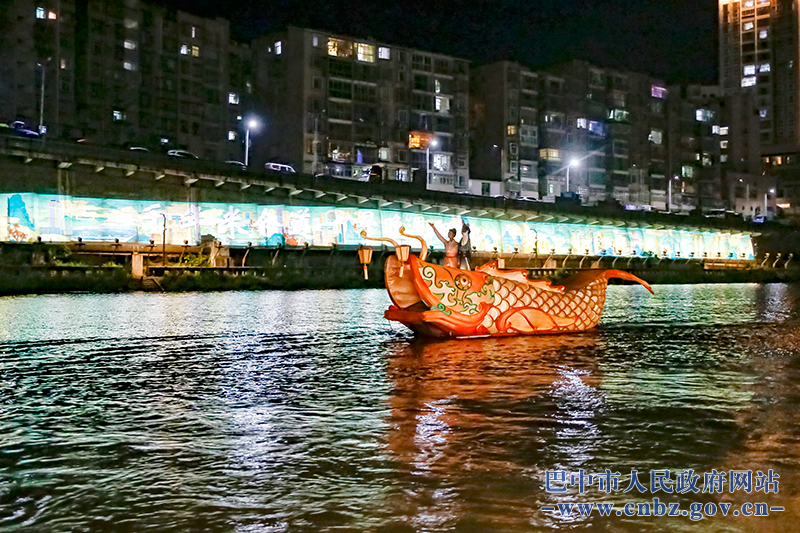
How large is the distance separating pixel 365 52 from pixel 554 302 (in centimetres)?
8128

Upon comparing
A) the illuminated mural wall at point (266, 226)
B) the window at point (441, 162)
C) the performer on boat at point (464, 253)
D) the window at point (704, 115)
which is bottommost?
the performer on boat at point (464, 253)

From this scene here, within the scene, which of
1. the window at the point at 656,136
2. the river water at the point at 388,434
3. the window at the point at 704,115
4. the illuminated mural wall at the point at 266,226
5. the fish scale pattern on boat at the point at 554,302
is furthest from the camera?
the window at the point at 704,115

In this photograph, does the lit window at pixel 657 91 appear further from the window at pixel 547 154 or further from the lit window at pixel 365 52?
the lit window at pixel 365 52

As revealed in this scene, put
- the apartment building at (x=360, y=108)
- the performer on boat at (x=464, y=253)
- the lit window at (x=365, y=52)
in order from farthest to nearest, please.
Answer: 1. the lit window at (x=365, y=52)
2. the apartment building at (x=360, y=108)
3. the performer on boat at (x=464, y=253)

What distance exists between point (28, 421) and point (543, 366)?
26.6ft

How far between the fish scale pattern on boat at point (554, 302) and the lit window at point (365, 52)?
79197mm

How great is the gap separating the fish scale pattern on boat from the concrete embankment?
24472 mm

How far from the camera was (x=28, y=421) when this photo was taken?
8992mm

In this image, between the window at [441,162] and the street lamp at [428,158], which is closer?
the street lamp at [428,158]

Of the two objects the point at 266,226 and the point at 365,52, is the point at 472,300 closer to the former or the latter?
the point at 266,226

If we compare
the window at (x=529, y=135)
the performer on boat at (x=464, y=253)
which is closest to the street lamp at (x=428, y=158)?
the window at (x=529, y=135)

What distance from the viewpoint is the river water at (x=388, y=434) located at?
5.79 meters

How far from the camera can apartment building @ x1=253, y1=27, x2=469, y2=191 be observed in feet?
298

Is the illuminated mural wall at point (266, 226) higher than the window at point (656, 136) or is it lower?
lower
